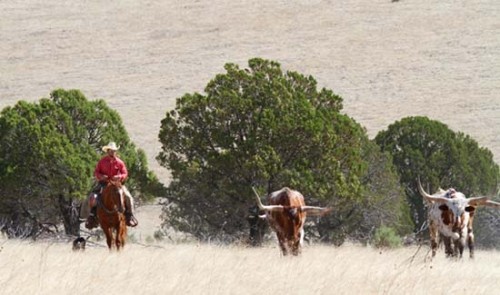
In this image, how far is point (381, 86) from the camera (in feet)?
199

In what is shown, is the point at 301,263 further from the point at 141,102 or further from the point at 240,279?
the point at 141,102

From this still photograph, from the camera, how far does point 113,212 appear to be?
17750 millimetres

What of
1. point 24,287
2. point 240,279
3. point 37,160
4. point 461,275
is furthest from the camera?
point 37,160

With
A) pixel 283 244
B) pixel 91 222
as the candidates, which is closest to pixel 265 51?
pixel 91 222

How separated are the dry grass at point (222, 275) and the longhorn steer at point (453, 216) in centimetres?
407

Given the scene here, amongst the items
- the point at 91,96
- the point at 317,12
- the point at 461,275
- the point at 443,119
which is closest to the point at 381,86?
the point at 443,119

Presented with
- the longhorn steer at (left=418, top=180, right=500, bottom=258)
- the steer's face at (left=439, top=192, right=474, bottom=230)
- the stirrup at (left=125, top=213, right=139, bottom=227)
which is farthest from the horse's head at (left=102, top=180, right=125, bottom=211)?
the steer's face at (left=439, top=192, right=474, bottom=230)

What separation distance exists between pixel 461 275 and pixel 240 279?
291 centimetres

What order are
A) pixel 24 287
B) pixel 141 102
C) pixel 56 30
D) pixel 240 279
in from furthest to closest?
pixel 56 30 < pixel 141 102 < pixel 240 279 < pixel 24 287

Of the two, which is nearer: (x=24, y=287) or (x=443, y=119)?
(x=24, y=287)

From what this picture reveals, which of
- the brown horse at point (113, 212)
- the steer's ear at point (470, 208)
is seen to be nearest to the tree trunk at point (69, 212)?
the brown horse at point (113, 212)

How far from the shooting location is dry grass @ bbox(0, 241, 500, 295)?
10.7 m

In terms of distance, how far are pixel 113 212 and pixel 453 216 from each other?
17.2ft

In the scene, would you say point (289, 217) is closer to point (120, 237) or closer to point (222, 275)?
point (120, 237)
